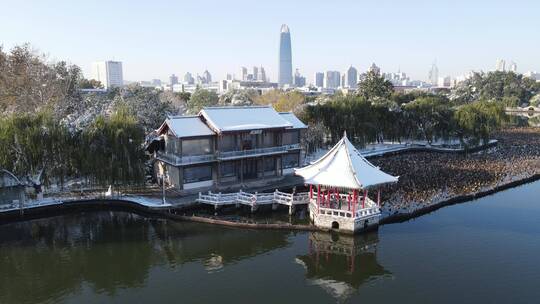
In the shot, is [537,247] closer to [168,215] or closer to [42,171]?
[168,215]

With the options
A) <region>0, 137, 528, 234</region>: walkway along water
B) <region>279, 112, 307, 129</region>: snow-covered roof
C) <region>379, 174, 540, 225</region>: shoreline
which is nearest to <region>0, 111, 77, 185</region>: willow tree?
<region>0, 137, 528, 234</region>: walkway along water

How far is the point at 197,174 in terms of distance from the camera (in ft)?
143

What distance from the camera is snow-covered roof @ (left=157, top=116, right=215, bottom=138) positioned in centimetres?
4222

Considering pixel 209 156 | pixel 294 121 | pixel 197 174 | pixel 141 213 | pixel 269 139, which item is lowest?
pixel 141 213

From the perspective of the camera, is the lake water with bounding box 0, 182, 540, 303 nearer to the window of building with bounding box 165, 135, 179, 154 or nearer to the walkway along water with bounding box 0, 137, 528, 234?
the walkway along water with bounding box 0, 137, 528, 234

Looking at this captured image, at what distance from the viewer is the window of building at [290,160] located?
→ 2004 inches

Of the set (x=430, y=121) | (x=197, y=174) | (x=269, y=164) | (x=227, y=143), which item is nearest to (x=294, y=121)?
(x=269, y=164)

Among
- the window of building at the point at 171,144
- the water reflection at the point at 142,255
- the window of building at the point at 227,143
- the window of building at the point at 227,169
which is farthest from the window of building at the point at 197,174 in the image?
the water reflection at the point at 142,255

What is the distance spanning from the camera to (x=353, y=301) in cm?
2467

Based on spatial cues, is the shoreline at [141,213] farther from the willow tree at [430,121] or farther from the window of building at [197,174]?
the willow tree at [430,121]

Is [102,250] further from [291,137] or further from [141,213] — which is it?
[291,137]

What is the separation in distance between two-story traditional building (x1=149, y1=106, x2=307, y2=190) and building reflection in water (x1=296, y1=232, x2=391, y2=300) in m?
13.7

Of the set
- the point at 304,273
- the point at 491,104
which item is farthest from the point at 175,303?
the point at 491,104

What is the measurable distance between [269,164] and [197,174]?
9.14 metres
